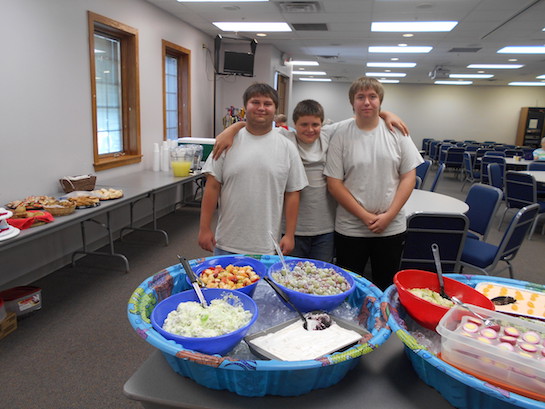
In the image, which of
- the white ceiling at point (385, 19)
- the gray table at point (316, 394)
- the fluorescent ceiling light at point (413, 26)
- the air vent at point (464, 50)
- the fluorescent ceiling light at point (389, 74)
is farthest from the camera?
the fluorescent ceiling light at point (389, 74)

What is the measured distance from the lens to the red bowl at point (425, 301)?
1037mm

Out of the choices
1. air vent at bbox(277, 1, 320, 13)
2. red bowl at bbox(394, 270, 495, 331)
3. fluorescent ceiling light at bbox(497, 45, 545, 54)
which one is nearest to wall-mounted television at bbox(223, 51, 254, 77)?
air vent at bbox(277, 1, 320, 13)

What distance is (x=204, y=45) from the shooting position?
6562 millimetres

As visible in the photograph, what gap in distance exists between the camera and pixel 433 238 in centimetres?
243

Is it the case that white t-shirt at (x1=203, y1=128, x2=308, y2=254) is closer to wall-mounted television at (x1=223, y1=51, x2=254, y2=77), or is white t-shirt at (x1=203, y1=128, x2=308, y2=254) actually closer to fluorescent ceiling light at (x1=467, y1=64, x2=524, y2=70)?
wall-mounted television at (x1=223, y1=51, x2=254, y2=77)

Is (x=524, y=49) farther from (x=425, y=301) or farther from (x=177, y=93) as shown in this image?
(x=425, y=301)

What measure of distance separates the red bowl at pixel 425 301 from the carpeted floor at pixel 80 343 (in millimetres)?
1508

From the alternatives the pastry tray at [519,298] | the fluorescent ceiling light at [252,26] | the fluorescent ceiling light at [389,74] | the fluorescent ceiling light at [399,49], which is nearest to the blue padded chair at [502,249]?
the pastry tray at [519,298]

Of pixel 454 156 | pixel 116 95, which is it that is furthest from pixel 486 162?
pixel 116 95

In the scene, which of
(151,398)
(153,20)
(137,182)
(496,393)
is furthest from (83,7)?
(496,393)

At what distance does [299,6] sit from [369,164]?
380 centimetres

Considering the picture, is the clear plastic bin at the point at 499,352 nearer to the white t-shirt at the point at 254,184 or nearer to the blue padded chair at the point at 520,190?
the white t-shirt at the point at 254,184

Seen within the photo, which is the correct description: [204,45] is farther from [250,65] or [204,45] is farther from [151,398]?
[151,398]

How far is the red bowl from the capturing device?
3.40ft
